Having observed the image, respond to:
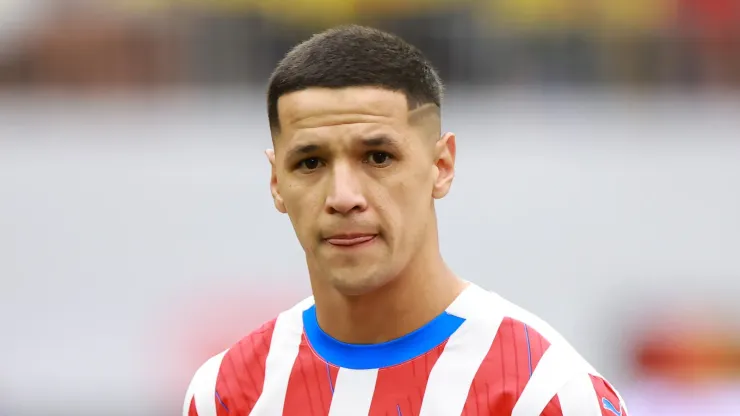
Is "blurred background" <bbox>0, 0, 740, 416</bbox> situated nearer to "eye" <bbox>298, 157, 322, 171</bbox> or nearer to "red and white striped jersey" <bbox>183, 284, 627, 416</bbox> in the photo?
"red and white striped jersey" <bbox>183, 284, 627, 416</bbox>

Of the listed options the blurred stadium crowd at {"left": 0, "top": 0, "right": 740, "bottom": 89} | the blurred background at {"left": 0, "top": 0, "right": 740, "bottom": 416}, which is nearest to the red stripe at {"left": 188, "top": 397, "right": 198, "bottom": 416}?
the blurred background at {"left": 0, "top": 0, "right": 740, "bottom": 416}

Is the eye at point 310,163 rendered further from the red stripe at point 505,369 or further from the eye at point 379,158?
the red stripe at point 505,369

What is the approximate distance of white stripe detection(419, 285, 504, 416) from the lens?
2264mm

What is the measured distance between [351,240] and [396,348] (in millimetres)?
288

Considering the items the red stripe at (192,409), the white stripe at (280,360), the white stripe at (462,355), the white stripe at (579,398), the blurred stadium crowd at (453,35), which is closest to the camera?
the white stripe at (579,398)

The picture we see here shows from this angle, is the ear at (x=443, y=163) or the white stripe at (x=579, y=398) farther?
the ear at (x=443, y=163)

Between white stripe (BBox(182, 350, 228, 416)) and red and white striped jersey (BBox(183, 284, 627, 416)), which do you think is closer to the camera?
red and white striped jersey (BBox(183, 284, 627, 416))

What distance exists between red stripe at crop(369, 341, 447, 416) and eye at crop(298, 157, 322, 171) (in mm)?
436

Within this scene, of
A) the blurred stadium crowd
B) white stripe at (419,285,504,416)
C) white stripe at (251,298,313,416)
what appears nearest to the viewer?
white stripe at (419,285,504,416)

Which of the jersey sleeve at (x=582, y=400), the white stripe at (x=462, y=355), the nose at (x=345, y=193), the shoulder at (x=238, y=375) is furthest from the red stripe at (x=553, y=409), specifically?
the shoulder at (x=238, y=375)

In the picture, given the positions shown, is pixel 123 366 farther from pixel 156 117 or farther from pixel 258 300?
pixel 156 117

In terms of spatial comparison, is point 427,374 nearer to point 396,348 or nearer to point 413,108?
point 396,348

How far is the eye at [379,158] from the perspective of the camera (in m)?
2.23

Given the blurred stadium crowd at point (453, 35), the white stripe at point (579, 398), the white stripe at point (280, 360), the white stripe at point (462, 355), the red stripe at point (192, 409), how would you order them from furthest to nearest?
the blurred stadium crowd at point (453, 35) < the red stripe at point (192, 409) < the white stripe at point (280, 360) < the white stripe at point (462, 355) < the white stripe at point (579, 398)
